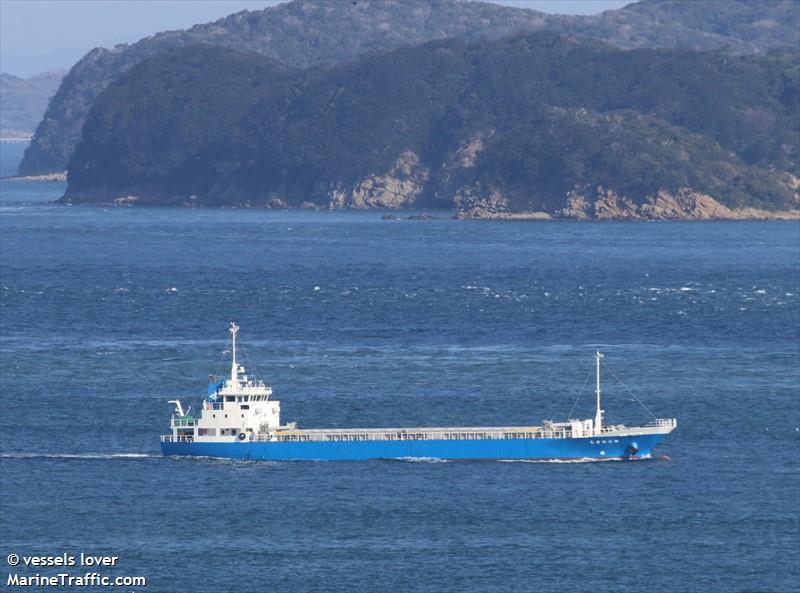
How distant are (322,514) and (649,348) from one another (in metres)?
64.1

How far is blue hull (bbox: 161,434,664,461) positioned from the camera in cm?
10350

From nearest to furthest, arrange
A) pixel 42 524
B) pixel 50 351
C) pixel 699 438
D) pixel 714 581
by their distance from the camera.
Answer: pixel 714 581, pixel 42 524, pixel 699 438, pixel 50 351

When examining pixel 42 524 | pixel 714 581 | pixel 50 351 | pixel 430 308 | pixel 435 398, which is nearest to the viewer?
pixel 714 581

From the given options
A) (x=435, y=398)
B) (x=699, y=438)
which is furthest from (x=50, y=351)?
(x=699, y=438)

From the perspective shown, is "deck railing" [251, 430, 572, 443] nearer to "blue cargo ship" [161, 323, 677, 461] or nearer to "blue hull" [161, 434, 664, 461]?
"blue cargo ship" [161, 323, 677, 461]

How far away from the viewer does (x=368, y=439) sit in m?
104

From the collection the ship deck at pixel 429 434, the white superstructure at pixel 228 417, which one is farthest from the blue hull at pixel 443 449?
the white superstructure at pixel 228 417

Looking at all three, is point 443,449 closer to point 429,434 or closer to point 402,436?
point 429,434

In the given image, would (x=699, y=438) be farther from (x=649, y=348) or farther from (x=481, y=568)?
(x=649, y=348)

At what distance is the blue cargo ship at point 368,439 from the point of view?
10356 centimetres

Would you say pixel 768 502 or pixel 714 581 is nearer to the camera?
pixel 714 581

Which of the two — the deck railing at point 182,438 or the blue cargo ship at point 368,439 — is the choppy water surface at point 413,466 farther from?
the deck railing at point 182,438

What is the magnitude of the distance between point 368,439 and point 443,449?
3.93 meters

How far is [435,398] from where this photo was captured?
123 meters
